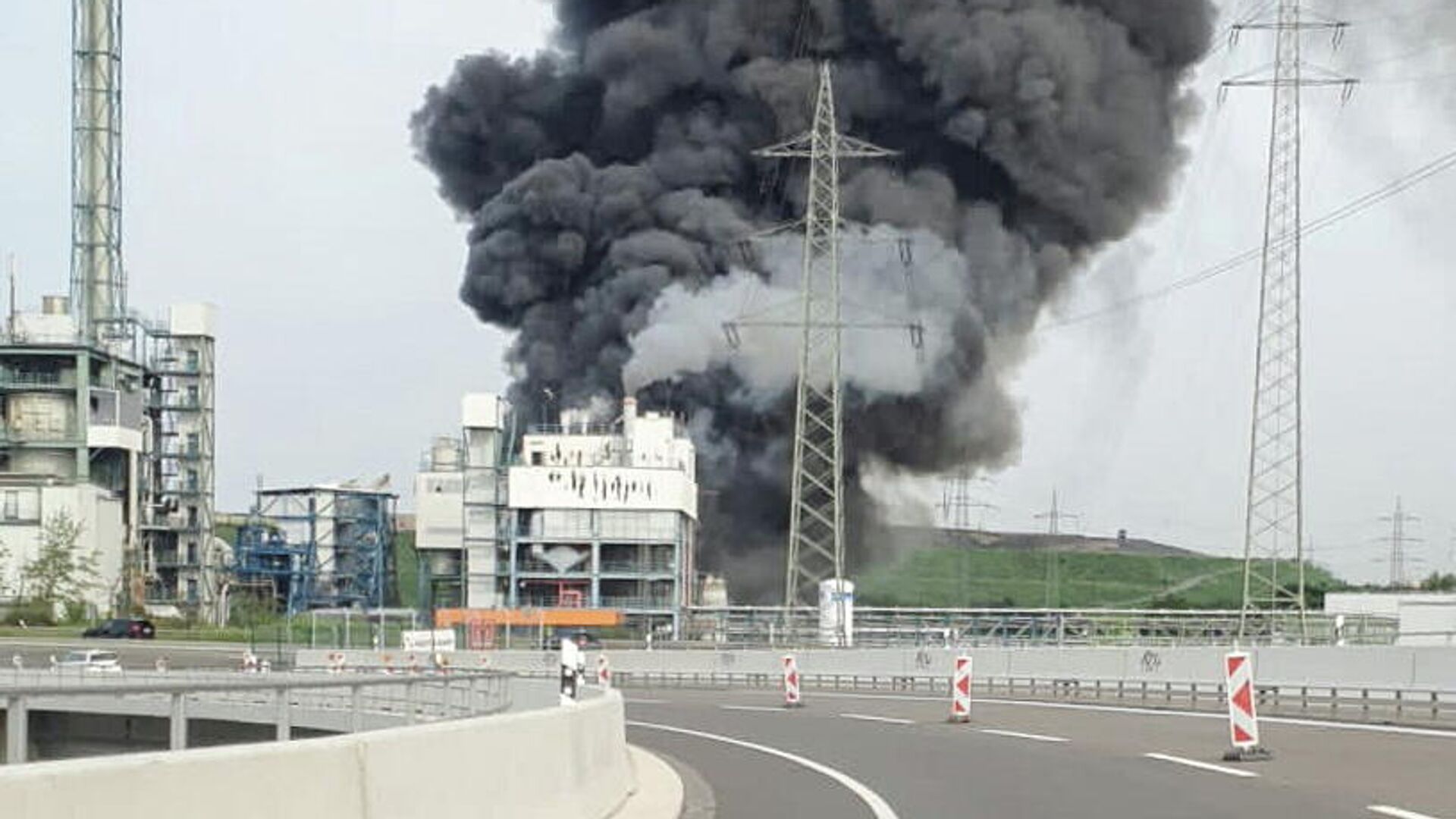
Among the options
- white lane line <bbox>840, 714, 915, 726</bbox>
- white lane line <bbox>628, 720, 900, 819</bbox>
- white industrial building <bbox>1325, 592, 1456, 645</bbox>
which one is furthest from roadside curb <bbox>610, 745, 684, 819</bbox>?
white industrial building <bbox>1325, 592, 1456, 645</bbox>

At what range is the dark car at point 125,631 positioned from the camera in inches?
3551

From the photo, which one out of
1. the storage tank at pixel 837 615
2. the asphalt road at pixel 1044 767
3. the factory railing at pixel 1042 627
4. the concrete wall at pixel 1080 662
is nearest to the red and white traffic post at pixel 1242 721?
the asphalt road at pixel 1044 767

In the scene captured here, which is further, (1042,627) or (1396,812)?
(1042,627)

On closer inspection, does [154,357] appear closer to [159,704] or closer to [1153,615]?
[1153,615]

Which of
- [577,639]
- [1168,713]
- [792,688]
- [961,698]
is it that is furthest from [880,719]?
[577,639]

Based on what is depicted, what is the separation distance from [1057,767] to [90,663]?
141 feet

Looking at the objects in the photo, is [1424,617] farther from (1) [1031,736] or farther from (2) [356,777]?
(2) [356,777]

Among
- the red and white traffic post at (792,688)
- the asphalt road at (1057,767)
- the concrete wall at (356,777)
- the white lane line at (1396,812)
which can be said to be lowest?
the red and white traffic post at (792,688)

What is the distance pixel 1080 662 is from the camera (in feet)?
162

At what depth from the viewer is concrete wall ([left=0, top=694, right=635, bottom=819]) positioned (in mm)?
6605

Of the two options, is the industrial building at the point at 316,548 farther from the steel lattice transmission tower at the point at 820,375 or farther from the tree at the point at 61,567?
the steel lattice transmission tower at the point at 820,375

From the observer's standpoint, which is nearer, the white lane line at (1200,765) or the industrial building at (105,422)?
the white lane line at (1200,765)

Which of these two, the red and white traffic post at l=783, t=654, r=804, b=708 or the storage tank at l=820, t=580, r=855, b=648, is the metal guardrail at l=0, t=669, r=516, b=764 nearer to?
the red and white traffic post at l=783, t=654, r=804, b=708

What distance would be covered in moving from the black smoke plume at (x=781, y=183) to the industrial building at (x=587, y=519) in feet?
8.59
